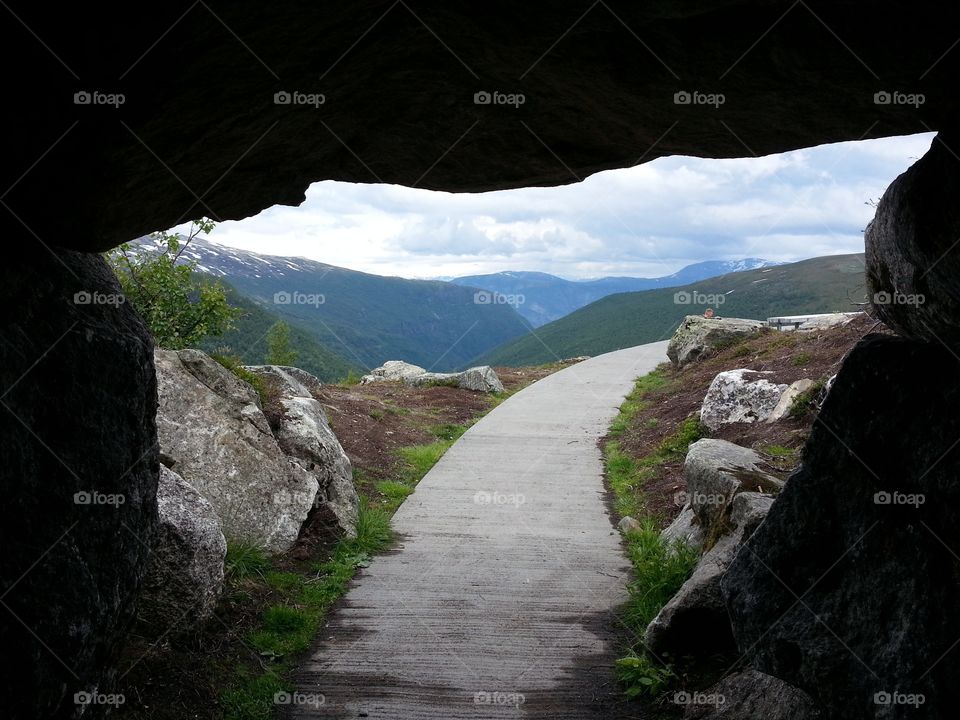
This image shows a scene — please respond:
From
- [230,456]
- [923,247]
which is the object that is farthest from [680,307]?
[923,247]

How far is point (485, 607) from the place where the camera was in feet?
26.4

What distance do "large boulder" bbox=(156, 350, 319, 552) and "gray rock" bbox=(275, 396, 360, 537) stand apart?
0.50 metres

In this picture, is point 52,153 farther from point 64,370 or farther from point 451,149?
point 451,149

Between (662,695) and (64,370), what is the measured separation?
5.27 meters

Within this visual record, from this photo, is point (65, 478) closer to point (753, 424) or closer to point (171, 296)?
point (753, 424)

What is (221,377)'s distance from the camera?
32.3ft

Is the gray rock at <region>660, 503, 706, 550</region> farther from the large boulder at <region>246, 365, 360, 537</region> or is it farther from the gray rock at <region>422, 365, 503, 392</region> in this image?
the gray rock at <region>422, 365, 503, 392</region>

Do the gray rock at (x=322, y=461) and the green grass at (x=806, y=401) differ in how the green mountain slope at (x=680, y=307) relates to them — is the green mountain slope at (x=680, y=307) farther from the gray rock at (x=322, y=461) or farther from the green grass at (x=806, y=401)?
the gray rock at (x=322, y=461)

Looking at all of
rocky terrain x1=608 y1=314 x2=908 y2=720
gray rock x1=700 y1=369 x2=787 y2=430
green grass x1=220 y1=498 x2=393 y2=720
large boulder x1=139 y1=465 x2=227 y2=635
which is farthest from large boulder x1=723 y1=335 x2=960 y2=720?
gray rock x1=700 y1=369 x2=787 y2=430

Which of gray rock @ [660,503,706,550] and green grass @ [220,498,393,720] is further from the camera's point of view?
gray rock @ [660,503,706,550]

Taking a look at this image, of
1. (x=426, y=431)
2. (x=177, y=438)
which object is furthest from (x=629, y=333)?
(x=177, y=438)

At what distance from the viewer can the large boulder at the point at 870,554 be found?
4078 millimetres

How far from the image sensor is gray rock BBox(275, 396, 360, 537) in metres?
9.98

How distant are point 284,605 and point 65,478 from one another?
4217 millimetres
